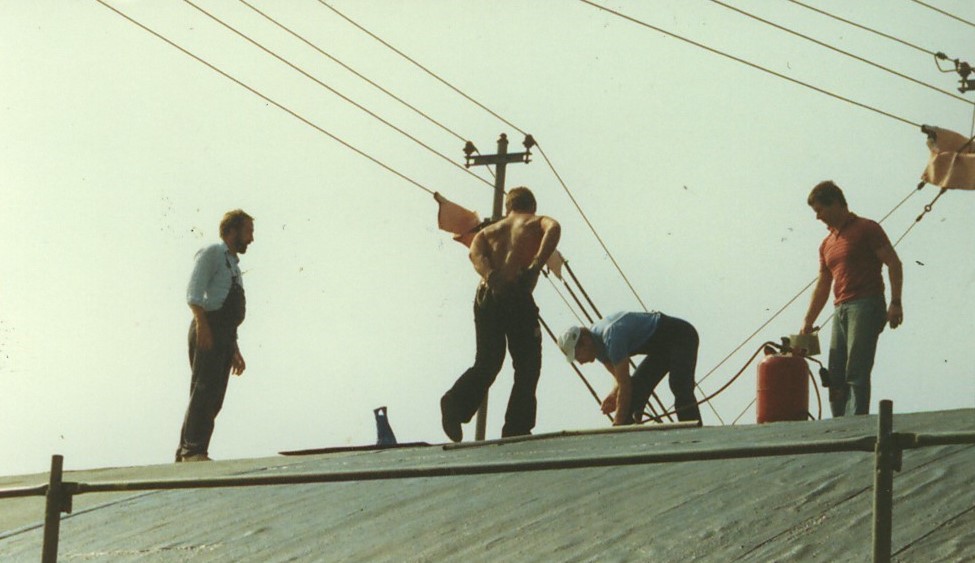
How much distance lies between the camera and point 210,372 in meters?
9.66

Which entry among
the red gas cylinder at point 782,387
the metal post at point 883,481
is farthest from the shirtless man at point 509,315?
the metal post at point 883,481

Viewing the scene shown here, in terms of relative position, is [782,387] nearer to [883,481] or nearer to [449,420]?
[449,420]

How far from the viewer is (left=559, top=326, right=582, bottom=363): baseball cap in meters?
9.07

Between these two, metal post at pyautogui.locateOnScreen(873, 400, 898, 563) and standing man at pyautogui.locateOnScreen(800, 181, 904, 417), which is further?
standing man at pyautogui.locateOnScreen(800, 181, 904, 417)

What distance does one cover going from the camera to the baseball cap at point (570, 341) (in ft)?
29.8

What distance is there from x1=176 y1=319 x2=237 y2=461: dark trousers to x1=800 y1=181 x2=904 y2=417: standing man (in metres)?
3.66

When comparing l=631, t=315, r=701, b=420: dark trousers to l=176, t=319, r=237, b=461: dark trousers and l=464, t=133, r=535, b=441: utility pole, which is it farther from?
l=464, t=133, r=535, b=441: utility pole

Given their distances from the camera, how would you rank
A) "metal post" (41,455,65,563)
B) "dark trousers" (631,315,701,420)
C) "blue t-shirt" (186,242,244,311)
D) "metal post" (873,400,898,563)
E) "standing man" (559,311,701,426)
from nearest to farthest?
"metal post" (873,400,898,563)
"metal post" (41,455,65,563)
"standing man" (559,311,701,426)
"dark trousers" (631,315,701,420)
"blue t-shirt" (186,242,244,311)

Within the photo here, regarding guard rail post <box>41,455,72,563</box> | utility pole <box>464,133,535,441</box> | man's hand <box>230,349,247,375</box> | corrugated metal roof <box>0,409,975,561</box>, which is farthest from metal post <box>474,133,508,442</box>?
guard rail post <box>41,455,72,563</box>

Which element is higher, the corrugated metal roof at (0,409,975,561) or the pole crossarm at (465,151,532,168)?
the pole crossarm at (465,151,532,168)

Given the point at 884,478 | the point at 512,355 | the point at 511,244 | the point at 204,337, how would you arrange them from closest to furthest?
the point at 884,478, the point at 511,244, the point at 512,355, the point at 204,337

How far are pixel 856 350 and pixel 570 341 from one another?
162 cm

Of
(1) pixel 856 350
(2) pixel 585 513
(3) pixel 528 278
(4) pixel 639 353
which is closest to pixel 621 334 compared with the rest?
(4) pixel 639 353

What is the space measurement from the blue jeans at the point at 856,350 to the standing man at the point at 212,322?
362 centimetres
